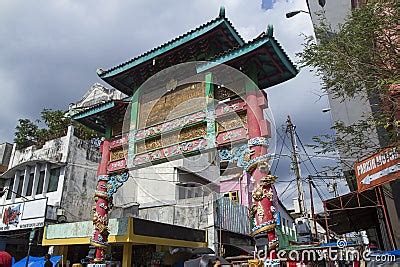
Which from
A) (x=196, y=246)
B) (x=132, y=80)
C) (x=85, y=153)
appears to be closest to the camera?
(x=132, y=80)

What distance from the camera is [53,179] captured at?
17.7m

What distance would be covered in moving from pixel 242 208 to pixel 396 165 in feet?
→ 33.9

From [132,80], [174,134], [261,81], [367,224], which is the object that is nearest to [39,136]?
[132,80]

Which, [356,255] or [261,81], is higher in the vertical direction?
[261,81]

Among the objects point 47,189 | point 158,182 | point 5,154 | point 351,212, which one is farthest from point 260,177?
point 5,154

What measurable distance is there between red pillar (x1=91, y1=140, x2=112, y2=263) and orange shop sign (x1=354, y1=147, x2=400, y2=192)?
22.9ft

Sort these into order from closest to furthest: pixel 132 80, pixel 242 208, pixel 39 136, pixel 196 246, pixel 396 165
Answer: pixel 396 165
pixel 132 80
pixel 196 246
pixel 242 208
pixel 39 136

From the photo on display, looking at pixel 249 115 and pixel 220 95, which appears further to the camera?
pixel 220 95

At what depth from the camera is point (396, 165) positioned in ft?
23.9

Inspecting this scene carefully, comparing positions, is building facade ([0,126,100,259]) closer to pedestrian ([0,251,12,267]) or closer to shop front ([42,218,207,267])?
shop front ([42,218,207,267])

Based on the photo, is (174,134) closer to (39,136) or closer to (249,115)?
(249,115)

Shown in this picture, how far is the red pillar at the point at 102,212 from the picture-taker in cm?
947

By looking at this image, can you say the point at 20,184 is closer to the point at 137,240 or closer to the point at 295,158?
Answer: the point at 137,240

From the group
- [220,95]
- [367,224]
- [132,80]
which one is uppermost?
[132,80]
